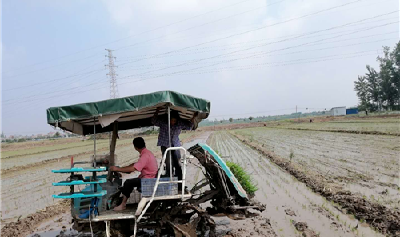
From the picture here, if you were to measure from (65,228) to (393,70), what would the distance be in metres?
64.6

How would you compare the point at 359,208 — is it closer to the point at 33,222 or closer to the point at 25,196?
the point at 33,222

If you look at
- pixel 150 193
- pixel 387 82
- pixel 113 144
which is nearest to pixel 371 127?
pixel 113 144

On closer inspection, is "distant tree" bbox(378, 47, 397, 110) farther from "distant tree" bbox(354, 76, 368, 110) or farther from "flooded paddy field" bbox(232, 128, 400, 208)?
"flooded paddy field" bbox(232, 128, 400, 208)

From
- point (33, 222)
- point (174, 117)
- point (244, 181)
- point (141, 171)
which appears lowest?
point (33, 222)

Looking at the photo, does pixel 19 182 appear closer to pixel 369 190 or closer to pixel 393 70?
pixel 369 190

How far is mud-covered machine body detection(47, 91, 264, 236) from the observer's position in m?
4.50

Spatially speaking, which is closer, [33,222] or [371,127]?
[33,222]

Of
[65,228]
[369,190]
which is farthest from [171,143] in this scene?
[369,190]

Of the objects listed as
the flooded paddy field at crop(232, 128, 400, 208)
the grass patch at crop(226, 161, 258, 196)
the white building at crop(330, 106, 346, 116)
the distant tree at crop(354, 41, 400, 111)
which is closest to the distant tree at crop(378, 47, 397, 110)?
the distant tree at crop(354, 41, 400, 111)

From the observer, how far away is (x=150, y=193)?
4562 mm

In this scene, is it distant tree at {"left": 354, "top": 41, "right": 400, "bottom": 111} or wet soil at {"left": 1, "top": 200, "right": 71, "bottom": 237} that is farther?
distant tree at {"left": 354, "top": 41, "right": 400, "bottom": 111}

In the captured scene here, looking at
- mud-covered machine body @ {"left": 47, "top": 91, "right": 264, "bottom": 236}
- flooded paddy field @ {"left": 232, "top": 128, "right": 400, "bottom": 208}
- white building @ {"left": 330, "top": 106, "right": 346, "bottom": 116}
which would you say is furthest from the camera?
white building @ {"left": 330, "top": 106, "right": 346, "bottom": 116}

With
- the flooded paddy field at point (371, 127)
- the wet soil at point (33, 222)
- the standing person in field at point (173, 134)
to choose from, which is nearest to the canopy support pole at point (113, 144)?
the standing person in field at point (173, 134)

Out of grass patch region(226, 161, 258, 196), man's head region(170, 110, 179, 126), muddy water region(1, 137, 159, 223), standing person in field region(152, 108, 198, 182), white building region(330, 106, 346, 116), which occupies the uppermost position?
white building region(330, 106, 346, 116)
